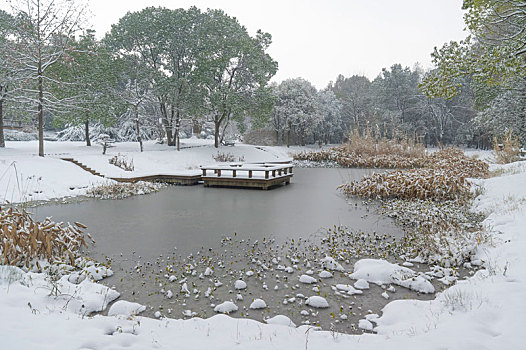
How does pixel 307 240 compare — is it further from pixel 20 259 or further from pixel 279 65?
pixel 279 65

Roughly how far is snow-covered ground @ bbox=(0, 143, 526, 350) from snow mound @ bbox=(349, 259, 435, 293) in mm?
284

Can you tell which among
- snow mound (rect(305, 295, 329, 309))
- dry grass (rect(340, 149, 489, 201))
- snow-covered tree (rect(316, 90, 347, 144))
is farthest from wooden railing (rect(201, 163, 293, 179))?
snow-covered tree (rect(316, 90, 347, 144))


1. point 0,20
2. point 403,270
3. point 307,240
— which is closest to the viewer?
point 403,270

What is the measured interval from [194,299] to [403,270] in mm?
2534

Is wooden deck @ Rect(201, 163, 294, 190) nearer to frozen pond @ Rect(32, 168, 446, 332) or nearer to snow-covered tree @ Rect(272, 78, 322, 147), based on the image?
frozen pond @ Rect(32, 168, 446, 332)

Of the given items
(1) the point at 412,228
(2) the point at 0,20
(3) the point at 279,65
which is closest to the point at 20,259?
(1) the point at 412,228

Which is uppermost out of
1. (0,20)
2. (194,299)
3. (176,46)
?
(176,46)

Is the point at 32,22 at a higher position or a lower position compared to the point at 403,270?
higher

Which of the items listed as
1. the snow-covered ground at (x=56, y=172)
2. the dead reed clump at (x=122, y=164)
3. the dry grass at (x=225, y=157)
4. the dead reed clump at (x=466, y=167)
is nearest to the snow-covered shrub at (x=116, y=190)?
the snow-covered ground at (x=56, y=172)

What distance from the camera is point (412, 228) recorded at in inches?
230

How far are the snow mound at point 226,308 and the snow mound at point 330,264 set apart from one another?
60.2 inches

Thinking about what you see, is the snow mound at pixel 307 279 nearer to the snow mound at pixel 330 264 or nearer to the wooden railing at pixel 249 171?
the snow mound at pixel 330 264

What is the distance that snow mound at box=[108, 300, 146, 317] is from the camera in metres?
2.94

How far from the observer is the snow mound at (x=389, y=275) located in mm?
3545
